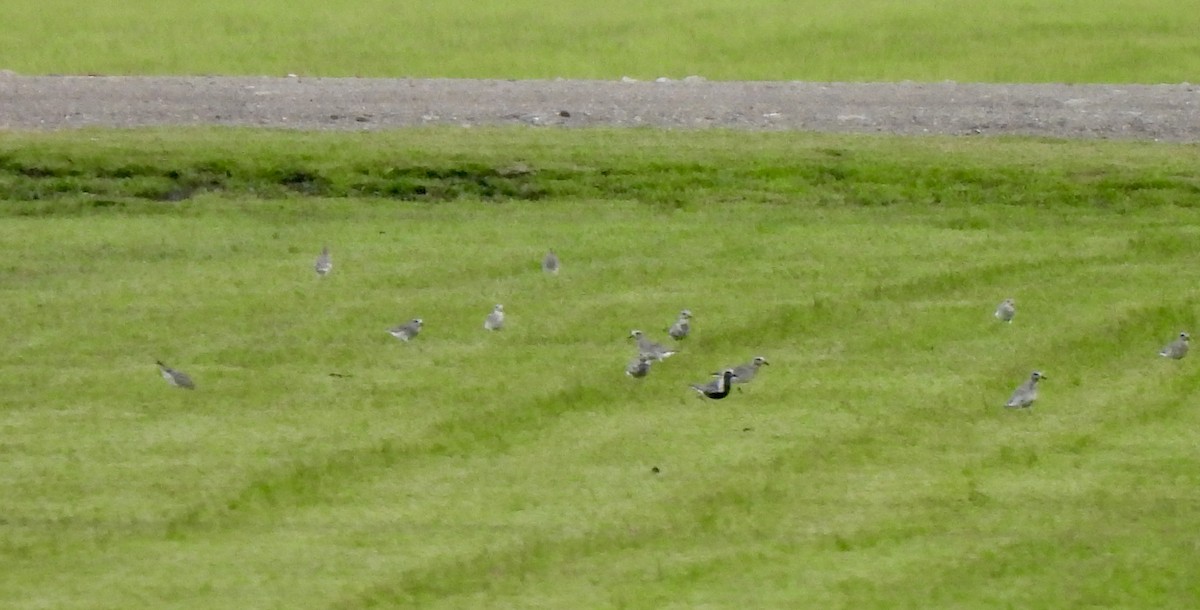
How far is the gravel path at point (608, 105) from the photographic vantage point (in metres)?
18.0

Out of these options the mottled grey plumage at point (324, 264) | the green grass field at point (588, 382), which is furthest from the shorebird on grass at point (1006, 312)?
the mottled grey plumage at point (324, 264)

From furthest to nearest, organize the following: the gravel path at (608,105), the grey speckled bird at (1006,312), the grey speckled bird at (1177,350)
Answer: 1. the gravel path at (608,105)
2. the grey speckled bird at (1006,312)
3. the grey speckled bird at (1177,350)

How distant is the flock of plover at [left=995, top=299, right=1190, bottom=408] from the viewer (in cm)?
887

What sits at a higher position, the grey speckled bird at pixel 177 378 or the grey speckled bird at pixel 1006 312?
the grey speckled bird at pixel 1006 312

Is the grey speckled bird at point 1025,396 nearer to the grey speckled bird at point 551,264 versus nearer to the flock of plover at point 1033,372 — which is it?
the flock of plover at point 1033,372

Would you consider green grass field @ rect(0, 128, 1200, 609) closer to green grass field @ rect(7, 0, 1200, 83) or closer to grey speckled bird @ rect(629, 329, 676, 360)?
grey speckled bird @ rect(629, 329, 676, 360)

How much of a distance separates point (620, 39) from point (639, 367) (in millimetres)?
19041

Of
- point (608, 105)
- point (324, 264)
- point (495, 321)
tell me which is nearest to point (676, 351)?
point (495, 321)

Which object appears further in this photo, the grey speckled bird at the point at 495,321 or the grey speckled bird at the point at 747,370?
the grey speckled bird at the point at 495,321

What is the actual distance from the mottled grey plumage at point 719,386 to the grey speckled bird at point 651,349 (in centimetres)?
51

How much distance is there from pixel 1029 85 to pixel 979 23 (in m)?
6.27

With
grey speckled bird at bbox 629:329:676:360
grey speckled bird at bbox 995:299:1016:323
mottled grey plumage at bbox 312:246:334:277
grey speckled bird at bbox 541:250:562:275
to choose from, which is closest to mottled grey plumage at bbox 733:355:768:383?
grey speckled bird at bbox 629:329:676:360

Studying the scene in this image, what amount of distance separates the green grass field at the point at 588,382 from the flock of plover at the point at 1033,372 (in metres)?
0.14

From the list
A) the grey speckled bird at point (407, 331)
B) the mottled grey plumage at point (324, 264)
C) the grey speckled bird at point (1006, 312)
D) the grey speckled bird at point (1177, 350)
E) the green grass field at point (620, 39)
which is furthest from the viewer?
the green grass field at point (620, 39)
